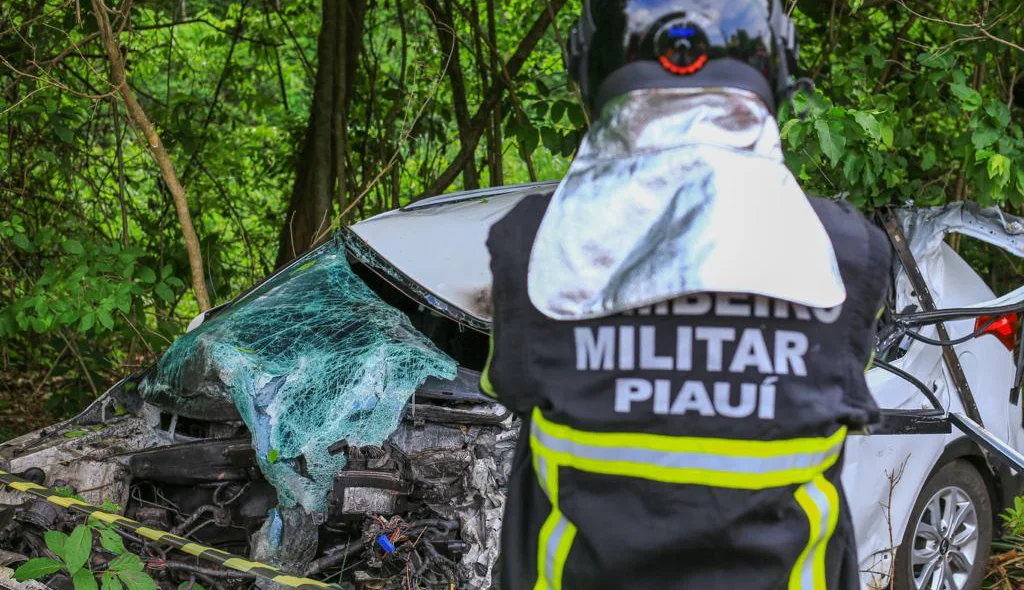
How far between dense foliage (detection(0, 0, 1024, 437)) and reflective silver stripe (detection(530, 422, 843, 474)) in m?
2.83

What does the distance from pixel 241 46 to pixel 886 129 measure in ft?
18.3

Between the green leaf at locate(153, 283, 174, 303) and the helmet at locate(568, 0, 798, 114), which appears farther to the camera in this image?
the green leaf at locate(153, 283, 174, 303)

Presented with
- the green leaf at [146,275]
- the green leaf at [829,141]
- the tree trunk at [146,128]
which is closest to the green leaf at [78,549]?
the green leaf at [146,275]

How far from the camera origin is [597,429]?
4.69 ft

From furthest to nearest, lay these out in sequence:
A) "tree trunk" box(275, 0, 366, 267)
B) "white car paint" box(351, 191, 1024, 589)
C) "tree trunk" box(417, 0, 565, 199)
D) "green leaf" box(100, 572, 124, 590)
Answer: "tree trunk" box(275, 0, 366, 267), "tree trunk" box(417, 0, 565, 199), "white car paint" box(351, 191, 1024, 589), "green leaf" box(100, 572, 124, 590)

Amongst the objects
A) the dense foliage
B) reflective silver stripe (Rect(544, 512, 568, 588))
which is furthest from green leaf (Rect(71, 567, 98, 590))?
reflective silver stripe (Rect(544, 512, 568, 588))

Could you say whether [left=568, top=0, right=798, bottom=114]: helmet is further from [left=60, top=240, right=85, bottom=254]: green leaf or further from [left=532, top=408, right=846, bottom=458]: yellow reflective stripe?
[left=60, top=240, right=85, bottom=254]: green leaf

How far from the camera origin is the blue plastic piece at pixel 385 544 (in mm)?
3189

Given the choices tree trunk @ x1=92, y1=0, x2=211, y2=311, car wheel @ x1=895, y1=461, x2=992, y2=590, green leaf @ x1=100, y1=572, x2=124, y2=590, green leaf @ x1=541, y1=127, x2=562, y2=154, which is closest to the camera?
green leaf @ x1=100, y1=572, x2=124, y2=590

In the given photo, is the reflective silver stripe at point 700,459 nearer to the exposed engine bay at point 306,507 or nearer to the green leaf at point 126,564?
the exposed engine bay at point 306,507

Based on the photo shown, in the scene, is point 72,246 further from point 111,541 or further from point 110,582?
point 110,582

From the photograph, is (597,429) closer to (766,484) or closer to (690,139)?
(766,484)

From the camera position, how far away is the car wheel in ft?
12.3

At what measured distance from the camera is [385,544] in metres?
3.19
